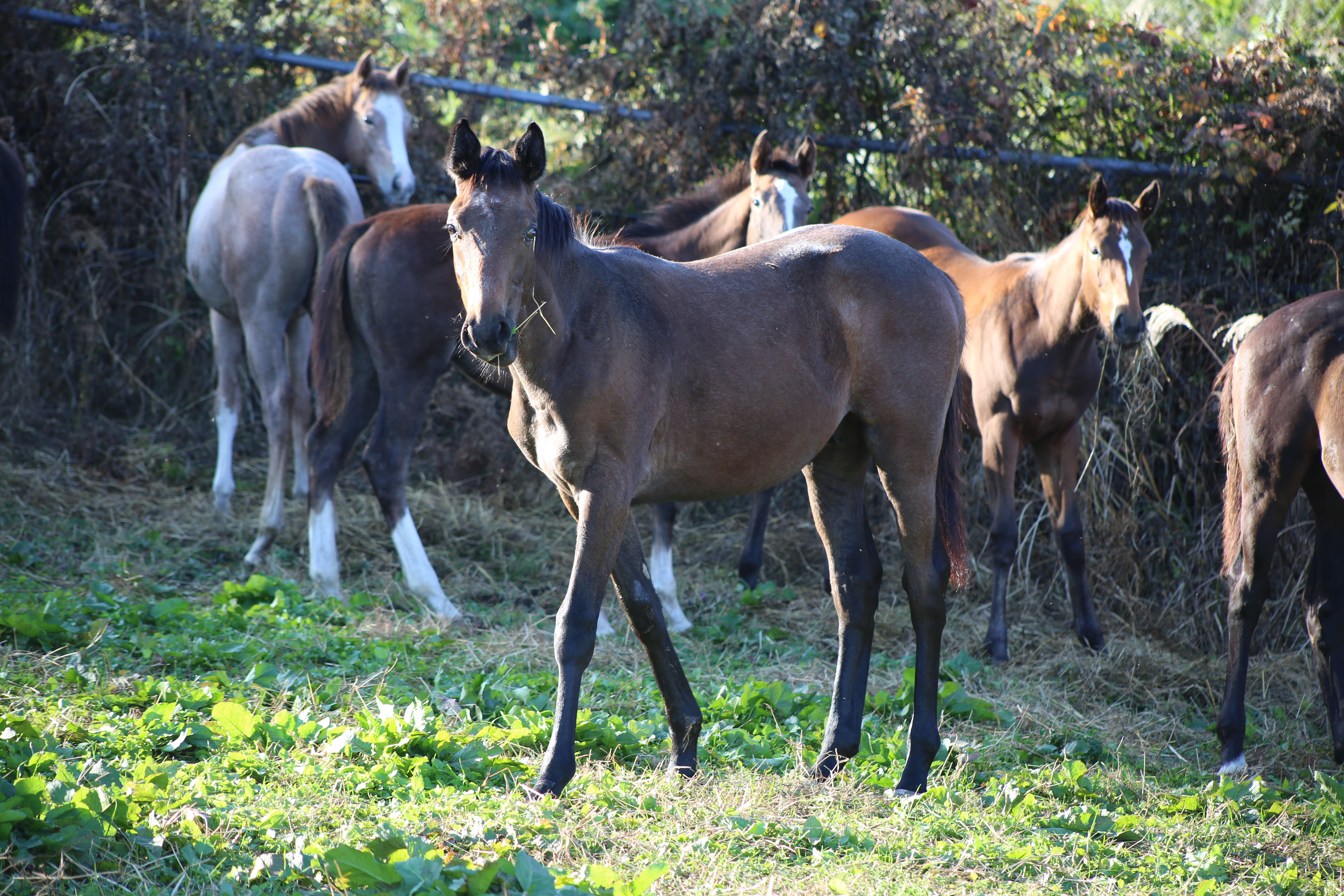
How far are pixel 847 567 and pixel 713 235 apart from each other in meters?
2.95

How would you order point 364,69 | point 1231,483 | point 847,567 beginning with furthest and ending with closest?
point 364,69 → point 1231,483 → point 847,567

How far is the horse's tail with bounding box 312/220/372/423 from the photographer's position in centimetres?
523

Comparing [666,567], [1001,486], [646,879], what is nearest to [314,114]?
[666,567]

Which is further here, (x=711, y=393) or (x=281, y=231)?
(x=281, y=231)

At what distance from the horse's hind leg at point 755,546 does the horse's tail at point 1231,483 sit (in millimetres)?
2431

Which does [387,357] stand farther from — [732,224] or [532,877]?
[532,877]

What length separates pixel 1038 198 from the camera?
22.1ft

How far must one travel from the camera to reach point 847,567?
11.6ft

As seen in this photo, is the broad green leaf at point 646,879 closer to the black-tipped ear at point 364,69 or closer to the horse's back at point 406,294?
the horse's back at point 406,294

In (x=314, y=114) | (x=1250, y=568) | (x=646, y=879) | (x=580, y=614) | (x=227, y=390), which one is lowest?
(x=227, y=390)

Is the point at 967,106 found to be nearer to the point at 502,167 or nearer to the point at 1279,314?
the point at 1279,314

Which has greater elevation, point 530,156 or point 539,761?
point 530,156

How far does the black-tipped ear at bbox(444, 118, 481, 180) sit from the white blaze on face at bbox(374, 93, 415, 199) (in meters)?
4.14

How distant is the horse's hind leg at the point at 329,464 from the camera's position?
17.2 ft
